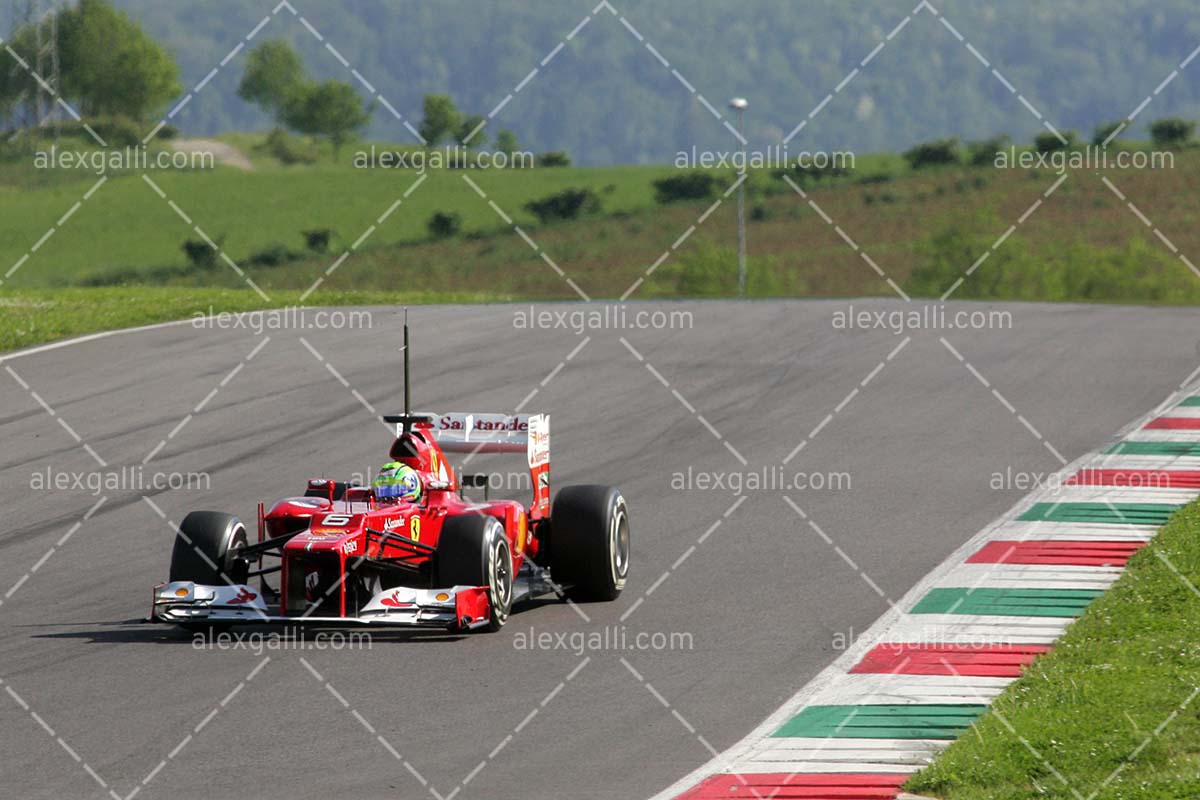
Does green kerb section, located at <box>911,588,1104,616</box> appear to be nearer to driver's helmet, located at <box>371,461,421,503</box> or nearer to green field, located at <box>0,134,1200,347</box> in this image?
driver's helmet, located at <box>371,461,421,503</box>

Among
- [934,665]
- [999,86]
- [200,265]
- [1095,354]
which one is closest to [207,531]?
[934,665]

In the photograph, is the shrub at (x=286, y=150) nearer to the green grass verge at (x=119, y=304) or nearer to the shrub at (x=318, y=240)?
the shrub at (x=318, y=240)

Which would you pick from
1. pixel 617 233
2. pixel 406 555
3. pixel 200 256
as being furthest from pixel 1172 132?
pixel 406 555

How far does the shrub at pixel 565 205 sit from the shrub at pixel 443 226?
18.2 ft

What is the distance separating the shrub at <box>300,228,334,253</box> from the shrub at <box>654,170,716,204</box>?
735 inches

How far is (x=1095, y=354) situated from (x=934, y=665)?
46.8 feet

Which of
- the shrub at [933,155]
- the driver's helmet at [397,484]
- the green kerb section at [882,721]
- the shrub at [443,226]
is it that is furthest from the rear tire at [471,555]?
the shrub at [933,155]

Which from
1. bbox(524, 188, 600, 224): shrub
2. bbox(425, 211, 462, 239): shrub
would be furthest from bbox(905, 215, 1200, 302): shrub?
bbox(425, 211, 462, 239): shrub

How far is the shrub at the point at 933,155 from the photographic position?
285ft

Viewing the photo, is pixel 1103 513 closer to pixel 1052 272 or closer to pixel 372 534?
pixel 372 534

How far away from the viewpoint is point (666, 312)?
1129 inches

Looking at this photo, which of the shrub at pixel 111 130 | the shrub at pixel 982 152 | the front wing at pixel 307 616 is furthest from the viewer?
the shrub at pixel 982 152

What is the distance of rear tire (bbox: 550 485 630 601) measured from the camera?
39.8ft

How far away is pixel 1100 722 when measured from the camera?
8.77 m
